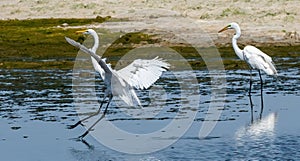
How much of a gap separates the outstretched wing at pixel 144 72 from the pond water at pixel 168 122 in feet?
3.89

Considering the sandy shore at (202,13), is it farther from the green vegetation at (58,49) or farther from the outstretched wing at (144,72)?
the outstretched wing at (144,72)

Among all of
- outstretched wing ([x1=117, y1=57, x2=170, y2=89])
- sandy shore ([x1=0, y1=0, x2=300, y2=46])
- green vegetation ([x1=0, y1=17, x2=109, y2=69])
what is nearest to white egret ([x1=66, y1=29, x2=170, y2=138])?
outstretched wing ([x1=117, y1=57, x2=170, y2=89])

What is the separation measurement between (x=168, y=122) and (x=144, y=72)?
226cm

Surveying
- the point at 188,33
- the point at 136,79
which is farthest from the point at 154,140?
the point at 188,33

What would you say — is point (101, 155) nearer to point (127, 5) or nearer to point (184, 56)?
point (184, 56)

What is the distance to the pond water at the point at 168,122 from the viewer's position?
1354 centimetres

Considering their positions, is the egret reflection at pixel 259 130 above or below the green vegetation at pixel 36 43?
below

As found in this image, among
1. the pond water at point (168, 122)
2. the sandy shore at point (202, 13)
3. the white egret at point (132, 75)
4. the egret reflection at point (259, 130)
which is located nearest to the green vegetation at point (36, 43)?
the sandy shore at point (202, 13)

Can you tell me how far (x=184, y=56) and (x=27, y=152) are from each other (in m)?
19.6

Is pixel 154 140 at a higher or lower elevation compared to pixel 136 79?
lower

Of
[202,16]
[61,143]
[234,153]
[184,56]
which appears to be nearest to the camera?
[234,153]

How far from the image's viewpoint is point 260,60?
2162 cm

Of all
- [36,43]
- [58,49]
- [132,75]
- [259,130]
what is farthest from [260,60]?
[36,43]

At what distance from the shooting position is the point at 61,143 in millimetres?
14750
